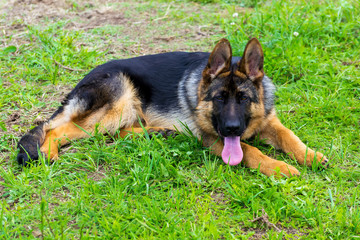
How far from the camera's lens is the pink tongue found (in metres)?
3.88

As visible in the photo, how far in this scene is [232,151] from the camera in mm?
3963

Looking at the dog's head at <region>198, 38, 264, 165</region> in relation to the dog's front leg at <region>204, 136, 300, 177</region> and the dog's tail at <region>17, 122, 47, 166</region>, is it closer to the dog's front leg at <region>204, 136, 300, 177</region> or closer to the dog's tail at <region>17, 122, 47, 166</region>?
the dog's front leg at <region>204, 136, 300, 177</region>

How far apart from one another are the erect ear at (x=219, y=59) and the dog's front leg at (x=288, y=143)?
2.97 ft

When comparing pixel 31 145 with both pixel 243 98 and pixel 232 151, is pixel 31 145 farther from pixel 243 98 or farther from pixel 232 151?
pixel 243 98

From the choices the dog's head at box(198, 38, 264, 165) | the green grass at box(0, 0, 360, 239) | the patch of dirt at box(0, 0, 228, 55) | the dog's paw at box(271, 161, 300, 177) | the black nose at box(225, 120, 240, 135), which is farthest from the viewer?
the patch of dirt at box(0, 0, 228, 55)

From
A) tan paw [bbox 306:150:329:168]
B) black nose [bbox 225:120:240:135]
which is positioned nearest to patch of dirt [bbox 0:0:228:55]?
black nose [bbox 225:120:240:135]

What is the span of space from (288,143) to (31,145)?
2.82 metres

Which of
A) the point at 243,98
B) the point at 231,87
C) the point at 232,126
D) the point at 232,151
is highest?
the point at 231,87

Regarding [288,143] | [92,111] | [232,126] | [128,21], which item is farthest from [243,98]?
[128,21]

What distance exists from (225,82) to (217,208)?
4.50 feet

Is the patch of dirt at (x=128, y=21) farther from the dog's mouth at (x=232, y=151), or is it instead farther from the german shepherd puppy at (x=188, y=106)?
the dog's mouth at (x=232, y=151)

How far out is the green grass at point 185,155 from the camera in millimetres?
3127

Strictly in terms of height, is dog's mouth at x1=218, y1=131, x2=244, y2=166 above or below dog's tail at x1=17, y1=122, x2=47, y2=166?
below

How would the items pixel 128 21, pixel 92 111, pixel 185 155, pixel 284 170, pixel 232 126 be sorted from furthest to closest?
pixel 128 21 → pixel 92 111 → pixel 185 155 → pixel 232 126 → pixel 284 170
